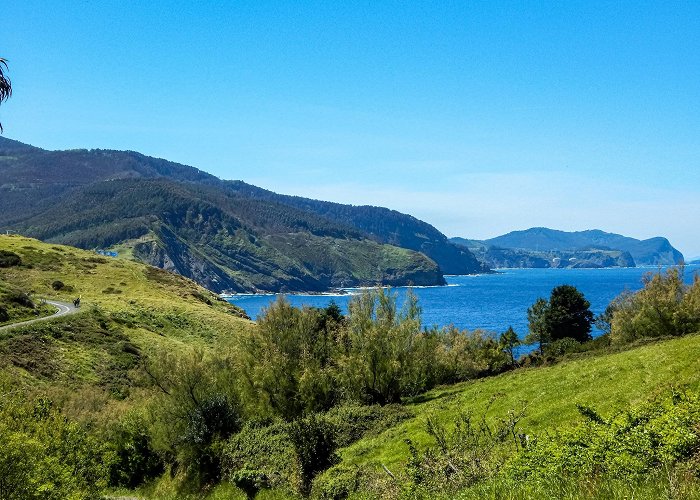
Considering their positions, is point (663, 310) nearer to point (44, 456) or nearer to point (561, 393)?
point (561, 393)

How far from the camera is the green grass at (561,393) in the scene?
22547 mm

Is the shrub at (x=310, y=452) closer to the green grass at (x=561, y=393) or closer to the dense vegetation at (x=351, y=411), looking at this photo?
the dense vegetation at (x=351, y=411)

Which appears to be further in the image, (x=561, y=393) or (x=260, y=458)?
(x=260, y=458)

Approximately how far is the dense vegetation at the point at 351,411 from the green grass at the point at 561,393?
0.54 feet

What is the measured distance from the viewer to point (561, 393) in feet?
88.6

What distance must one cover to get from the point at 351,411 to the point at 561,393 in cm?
1554

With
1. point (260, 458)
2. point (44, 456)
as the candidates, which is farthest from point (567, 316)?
point (44, 456)

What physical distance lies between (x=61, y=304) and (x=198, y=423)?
73871 millimetres

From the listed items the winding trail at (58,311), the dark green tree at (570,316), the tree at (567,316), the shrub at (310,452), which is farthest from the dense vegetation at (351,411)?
the dark green tree at (570,316)

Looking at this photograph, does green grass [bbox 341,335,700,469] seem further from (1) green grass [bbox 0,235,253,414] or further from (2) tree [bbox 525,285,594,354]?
(2) tree [bbox 525,285,594,354]

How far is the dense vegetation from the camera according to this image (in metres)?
13.6

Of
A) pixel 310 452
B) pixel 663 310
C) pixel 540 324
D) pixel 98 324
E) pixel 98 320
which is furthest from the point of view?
pixel 540 324

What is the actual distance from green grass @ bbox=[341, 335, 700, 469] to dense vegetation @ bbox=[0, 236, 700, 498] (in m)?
0.17

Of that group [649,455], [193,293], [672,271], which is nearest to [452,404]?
[649,455]
